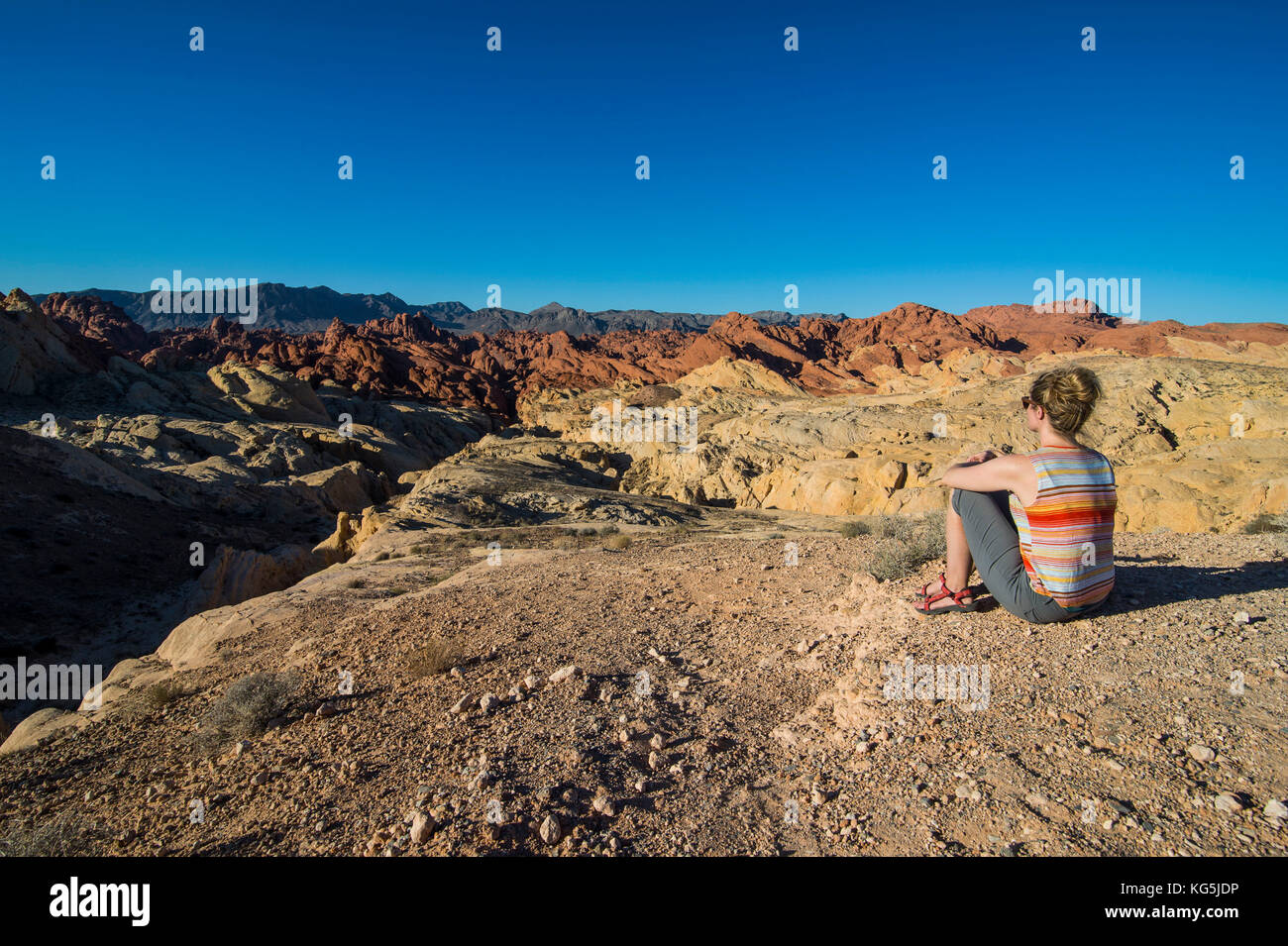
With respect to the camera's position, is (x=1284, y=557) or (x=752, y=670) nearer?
(x=752, y=670)

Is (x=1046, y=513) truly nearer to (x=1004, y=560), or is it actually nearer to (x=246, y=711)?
(x=1004, y=560)

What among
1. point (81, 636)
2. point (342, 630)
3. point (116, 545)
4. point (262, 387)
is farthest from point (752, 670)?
point (262, 387)

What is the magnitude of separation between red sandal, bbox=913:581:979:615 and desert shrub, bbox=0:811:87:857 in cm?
489

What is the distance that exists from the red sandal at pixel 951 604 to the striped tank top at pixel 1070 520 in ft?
2.01

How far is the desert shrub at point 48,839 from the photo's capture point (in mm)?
3057

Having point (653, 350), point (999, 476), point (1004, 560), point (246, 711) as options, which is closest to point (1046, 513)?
point (999, 476)

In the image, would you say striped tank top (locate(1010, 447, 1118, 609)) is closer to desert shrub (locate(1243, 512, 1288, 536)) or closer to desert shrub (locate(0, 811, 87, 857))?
desert shrub (locate(0, 811, 87, 857))

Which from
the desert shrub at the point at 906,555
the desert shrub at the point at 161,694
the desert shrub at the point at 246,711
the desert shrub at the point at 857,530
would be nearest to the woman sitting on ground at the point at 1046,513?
the desert shrub at the point at 906,555

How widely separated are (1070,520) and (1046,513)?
11cm
